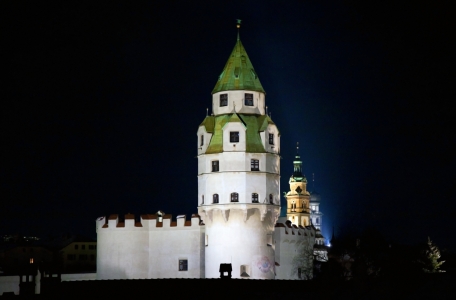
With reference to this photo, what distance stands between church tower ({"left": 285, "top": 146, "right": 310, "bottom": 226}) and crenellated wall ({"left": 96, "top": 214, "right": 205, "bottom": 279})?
307ft

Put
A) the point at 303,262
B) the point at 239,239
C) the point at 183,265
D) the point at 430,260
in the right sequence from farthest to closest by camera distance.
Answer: the point at 430,260
the point at 303,262
the point at 183,265
the point at 239,239

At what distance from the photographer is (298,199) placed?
18750 centimetres

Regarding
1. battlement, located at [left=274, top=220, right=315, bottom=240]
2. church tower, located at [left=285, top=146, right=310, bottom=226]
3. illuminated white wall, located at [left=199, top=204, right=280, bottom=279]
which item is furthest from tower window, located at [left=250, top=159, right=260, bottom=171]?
church tower, located at [left=285, top=146, right=310, bottom=226]

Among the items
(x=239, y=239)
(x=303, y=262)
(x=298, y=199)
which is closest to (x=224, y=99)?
(x=239, y=239)

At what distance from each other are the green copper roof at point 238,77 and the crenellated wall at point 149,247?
10.1m

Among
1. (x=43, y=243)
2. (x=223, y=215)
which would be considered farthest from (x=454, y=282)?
(x=43, y=243)

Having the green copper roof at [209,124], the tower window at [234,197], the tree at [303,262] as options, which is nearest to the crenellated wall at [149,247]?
the tower window at [234,197]

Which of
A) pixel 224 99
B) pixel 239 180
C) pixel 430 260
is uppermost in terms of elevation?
pixel 224 99

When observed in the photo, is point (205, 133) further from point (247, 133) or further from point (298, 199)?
point (298, 199)

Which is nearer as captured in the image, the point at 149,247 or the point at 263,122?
the point at 149,247

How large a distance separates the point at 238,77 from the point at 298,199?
95.2 m

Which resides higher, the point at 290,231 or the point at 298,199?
the point at 298,199

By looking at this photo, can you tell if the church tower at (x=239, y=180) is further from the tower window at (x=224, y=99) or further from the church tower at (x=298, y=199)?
the church tower at (x=298, y=199)

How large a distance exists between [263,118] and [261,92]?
6.77 ft
